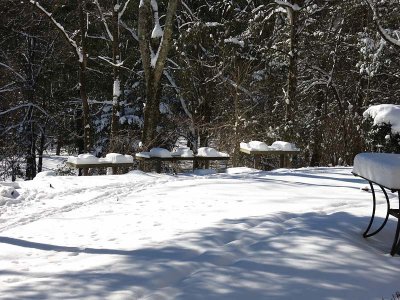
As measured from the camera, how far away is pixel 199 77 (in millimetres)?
19500

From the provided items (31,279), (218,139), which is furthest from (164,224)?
(218,139)

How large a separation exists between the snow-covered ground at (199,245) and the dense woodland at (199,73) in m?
6.11

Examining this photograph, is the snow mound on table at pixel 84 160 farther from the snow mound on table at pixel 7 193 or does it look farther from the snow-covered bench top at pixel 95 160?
the snow mound on table at pixel 7 193

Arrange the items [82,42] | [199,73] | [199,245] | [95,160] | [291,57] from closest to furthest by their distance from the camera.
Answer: [199,245] < [95,160] < [291,57] < [82,42] < [199,73]

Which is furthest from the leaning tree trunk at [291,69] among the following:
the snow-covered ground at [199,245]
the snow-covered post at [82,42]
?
the snow-covered post at [82,42]

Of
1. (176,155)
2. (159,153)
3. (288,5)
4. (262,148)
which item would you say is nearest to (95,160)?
(159,153)

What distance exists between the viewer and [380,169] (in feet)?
11.7

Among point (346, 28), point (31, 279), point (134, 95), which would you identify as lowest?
point (31, 279)

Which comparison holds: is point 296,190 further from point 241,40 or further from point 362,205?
point 241,40

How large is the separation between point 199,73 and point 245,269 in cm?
1670

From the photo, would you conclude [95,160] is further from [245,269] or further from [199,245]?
[245,269]

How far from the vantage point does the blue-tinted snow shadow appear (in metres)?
2.94

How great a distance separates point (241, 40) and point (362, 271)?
584 inches

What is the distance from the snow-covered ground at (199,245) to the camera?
119 inches
